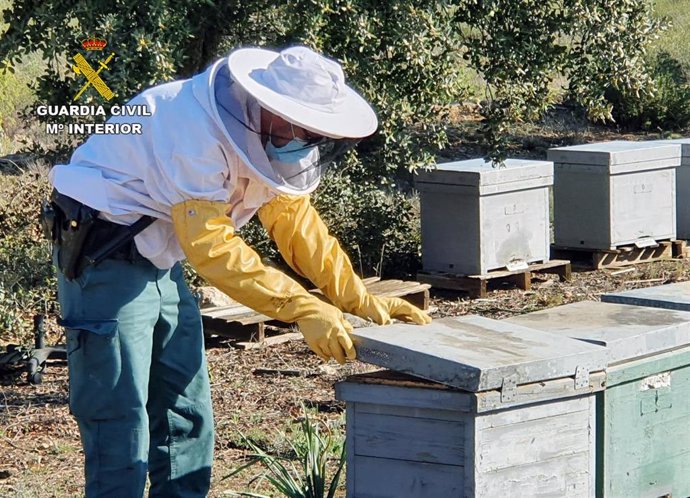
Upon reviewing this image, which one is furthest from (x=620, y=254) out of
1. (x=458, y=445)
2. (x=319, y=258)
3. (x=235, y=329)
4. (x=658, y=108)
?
(x=658, y=108)

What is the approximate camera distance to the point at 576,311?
4000 mm

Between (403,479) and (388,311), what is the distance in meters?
0.64

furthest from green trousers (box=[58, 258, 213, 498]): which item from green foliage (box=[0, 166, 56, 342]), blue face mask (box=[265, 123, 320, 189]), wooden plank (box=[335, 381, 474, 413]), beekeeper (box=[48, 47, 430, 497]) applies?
green foliage (box=[0, 166, 56, 342])

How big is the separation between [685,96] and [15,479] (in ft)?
39.7

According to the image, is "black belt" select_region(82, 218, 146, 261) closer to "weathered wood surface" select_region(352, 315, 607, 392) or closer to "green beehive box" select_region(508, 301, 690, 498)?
"weathered wood surface" select_region(352, 315, 607, 392)

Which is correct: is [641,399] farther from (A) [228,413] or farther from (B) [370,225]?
(B) [370,225]

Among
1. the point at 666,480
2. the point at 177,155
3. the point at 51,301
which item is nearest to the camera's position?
the point at 177,155

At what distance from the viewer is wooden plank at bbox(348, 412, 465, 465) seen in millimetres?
3213

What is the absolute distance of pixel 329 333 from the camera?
336 centimetres

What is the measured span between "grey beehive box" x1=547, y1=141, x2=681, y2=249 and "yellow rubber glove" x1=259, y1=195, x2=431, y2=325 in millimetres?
5016

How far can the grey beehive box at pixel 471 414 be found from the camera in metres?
3.15

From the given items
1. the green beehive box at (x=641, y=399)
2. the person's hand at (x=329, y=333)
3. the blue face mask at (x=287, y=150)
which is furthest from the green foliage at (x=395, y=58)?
the person's hand at (x=329, y=333)

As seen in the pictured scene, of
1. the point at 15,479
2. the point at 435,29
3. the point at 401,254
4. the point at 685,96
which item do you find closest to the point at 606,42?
the point at 435,29

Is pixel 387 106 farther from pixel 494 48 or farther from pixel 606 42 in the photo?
pixel 606 42
